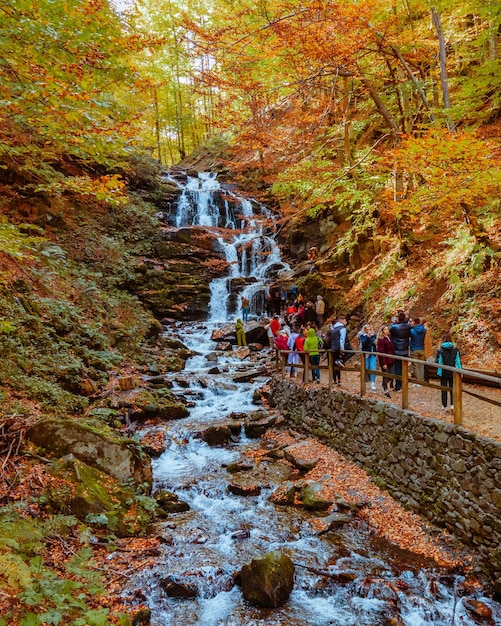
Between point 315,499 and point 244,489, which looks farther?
point 244,489

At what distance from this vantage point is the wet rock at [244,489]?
829 cm

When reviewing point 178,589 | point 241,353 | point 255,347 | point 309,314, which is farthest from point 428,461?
point 255,347

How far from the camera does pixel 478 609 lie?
5.18 m

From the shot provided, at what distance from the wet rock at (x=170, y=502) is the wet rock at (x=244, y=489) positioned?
1.02 meters

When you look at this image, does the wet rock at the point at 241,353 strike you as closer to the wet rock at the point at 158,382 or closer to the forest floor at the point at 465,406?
the wet rock at the point at 158,382

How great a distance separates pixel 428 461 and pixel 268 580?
336 centimetres

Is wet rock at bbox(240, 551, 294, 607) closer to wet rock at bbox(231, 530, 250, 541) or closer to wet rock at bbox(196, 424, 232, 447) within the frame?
wet rock at bbox(231, 530, 250, 541)

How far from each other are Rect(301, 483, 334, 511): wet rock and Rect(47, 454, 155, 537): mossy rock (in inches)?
117

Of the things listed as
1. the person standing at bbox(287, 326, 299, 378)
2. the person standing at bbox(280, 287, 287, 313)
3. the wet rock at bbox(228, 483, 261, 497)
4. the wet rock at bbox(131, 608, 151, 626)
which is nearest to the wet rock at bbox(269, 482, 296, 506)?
the wet rock at bbox(228, 483, 261, 497)

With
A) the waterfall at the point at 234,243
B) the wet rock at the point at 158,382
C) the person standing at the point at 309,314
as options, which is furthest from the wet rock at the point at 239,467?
the waterfall at the point at 234,243

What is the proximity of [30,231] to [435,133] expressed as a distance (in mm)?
16103

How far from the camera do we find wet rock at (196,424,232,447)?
10.9 m

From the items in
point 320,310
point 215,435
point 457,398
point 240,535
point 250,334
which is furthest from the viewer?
point 250,334

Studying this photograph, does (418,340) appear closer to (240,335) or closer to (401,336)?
(401,336)
